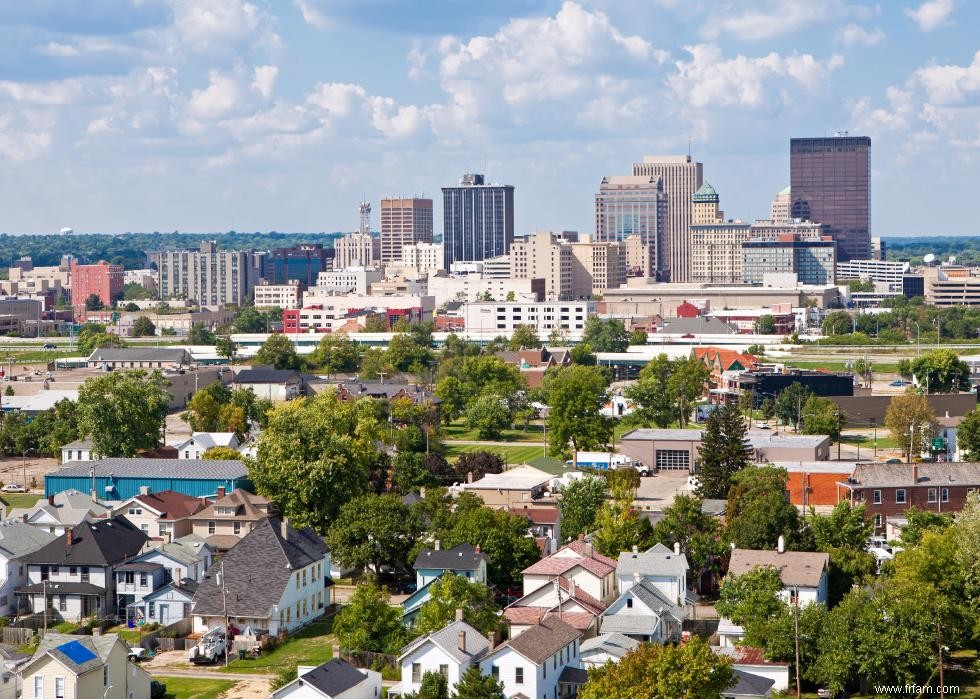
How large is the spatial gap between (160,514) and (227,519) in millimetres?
2567

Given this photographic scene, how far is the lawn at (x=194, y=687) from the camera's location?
3641cm

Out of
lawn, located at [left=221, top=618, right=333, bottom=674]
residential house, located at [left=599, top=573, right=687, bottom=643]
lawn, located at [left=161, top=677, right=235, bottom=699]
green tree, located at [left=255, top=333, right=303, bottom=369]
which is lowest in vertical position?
lawn, located at [left=161, top=677, right=235, bottom=699]

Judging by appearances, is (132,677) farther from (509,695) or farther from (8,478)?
(8,478)

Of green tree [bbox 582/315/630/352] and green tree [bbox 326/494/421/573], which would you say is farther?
green tree [bbox 582/315/630/352]

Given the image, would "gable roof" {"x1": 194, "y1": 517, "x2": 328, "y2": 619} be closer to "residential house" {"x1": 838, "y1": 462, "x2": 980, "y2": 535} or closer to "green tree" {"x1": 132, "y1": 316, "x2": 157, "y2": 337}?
"residential house" {"x1": 838, "y1": 462, "x2": 980, "y2": 535}

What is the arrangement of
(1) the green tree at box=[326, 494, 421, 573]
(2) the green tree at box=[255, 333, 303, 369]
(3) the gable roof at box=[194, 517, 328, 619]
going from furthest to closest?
(2) the green tree at box=[255, 333, 303, 369] < (1) the green tree at box=[326, 494, 421, 573] < (3) the gable roof at box=[194, 517, 328, 619]

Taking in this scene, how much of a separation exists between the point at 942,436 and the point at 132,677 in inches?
1820

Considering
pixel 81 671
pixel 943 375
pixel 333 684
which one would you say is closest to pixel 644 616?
pixel 333 684

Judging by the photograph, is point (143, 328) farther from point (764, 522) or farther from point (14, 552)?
point (764, 522)

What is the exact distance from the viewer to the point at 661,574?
138 feet

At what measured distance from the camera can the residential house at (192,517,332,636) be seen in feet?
136

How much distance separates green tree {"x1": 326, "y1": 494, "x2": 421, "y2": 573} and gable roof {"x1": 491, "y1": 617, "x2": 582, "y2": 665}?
33.4 ft

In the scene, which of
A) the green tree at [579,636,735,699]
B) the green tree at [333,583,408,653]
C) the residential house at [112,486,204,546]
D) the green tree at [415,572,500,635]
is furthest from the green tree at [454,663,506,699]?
the residential house at [112,486,204,546]

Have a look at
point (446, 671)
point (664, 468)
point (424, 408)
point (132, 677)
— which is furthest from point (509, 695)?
point (424, 408)
